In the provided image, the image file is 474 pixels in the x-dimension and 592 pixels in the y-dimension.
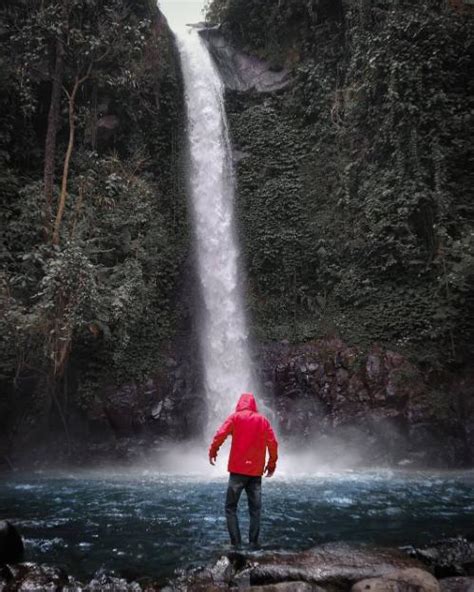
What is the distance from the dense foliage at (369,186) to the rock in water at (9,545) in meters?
9.95

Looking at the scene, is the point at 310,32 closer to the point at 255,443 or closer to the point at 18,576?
the point at 255,443

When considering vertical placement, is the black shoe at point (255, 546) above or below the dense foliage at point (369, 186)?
below

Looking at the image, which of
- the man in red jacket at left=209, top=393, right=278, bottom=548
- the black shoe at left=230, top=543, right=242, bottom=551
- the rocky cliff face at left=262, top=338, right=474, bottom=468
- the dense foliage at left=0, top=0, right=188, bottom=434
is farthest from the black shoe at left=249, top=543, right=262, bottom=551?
the rocky cliff face at left=262, top=338, right=474, bottom=468

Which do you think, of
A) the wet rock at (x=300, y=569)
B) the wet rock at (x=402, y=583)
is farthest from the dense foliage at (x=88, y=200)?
the wet rock at (x=402, y=583)

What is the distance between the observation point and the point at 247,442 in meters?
5.97

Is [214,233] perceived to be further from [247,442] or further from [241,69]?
[247,442]

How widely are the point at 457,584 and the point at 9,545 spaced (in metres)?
4.55

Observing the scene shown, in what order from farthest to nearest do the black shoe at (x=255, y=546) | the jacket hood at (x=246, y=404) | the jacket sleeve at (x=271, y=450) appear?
the jacket hood at (x=246, y=404) → the jacket sleeve at (x=271, y=450) → the black shoe at (x=255, y=546)

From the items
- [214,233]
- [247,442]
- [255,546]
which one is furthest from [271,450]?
[214,233]

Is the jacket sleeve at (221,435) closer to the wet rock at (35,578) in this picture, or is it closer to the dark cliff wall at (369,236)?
the wet rock at (35,578)

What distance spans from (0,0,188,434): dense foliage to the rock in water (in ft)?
18.8

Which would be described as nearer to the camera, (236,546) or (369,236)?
(236,546)

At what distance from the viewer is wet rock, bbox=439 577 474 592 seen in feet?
15.2

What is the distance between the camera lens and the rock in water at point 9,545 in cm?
547
